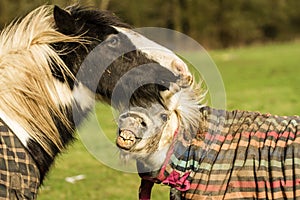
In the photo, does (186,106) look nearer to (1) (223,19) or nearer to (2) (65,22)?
(2) (65,22)

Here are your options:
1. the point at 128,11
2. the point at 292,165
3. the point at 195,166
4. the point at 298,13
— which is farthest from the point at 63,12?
the point at 298,13

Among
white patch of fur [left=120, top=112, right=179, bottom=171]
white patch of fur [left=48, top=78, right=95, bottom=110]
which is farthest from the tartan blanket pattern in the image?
white patch of fur [left=48, top=78, right=95, bottom=110]

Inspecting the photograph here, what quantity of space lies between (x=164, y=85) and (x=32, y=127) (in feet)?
2.53

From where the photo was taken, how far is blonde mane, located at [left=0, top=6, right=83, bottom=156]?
11.1 ft

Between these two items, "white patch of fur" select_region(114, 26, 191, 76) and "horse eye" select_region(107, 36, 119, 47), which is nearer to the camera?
"white patch of fur" select_region(114, 26, 191, 76)

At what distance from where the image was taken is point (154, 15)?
1145 inches

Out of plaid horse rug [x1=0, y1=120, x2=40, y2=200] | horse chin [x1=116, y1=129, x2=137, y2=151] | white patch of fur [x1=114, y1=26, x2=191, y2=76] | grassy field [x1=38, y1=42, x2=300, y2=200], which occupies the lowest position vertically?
grassy field [x1=38, y1=42, x2=300, y2=200]

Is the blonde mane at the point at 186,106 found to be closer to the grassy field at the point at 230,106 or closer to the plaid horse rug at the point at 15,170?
the grassy field at the point at 230,106

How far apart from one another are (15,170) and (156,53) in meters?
1.00

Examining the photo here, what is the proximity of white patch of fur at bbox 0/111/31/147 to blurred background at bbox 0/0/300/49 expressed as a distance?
24212mm

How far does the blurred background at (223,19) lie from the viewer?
29203 millimetres

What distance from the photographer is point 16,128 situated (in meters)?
3.33

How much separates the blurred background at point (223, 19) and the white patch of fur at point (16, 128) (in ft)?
79.4

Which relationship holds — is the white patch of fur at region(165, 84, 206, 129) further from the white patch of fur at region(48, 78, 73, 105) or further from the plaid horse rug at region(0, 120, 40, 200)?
the plaid horse rug at region(0, 120, 40, 200)
